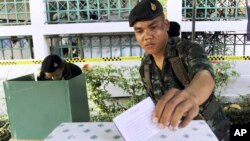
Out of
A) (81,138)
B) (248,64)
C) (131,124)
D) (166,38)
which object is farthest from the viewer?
(248,64)

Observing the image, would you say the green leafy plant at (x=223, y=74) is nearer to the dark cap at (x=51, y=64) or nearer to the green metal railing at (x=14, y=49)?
the dark cap at (x=51, y=64)

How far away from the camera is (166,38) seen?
101cm

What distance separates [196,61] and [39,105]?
31.8 inches

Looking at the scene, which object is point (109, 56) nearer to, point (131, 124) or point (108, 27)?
point (108, 27)

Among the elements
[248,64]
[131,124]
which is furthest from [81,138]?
[248,64]

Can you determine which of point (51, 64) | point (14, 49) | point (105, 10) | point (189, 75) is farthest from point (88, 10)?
point (189, 75)

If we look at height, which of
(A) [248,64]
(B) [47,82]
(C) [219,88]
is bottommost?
(C) [219,88]

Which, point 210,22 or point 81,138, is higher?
point 210,22

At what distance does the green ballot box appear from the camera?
1.31m

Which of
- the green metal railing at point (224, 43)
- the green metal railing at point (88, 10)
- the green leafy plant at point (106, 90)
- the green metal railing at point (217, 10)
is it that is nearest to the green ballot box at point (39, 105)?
the green leafy plant at point (106, 90)

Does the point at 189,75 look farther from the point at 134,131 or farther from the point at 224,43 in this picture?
the point at 224,43

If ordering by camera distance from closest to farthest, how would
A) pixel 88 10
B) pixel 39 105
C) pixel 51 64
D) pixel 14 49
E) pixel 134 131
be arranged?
pixel 134 131 → pixel 39 105 → pixel 51 64 → pixel 88 10 → pixel 14 49

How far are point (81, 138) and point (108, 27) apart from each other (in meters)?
3.37

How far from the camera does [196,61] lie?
87 centimetres
